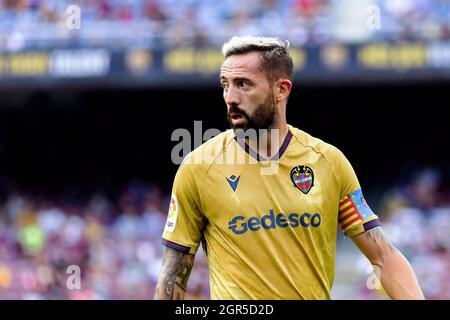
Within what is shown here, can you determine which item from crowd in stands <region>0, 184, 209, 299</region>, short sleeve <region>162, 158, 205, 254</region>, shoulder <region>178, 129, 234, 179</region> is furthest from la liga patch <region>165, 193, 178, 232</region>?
crowd in stands <region>0, 184, 209, 299</region>

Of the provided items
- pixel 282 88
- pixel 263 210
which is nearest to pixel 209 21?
pixel 282 88

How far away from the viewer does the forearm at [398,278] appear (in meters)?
3.91

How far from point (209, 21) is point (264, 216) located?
11.0 metres

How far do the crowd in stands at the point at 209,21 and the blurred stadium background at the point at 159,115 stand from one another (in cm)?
2

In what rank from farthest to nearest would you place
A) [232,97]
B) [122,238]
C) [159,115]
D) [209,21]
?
1. [159,115]
2. [209,21]
3. [122,238]
4. [232,97]

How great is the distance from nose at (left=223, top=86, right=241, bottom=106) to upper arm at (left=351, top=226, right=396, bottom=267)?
87 cm

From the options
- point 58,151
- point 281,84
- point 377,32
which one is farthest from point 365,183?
point 281,84

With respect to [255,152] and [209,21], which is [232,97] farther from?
[209,21]

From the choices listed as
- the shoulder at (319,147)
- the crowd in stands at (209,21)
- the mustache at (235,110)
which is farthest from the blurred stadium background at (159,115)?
the mustache at (235,110)

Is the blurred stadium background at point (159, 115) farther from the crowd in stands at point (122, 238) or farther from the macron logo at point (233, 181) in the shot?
the macron logo at point (233, 181)

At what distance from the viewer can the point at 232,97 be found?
387 cm

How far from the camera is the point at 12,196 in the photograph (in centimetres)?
1620

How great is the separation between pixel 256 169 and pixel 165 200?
39.4 ft
